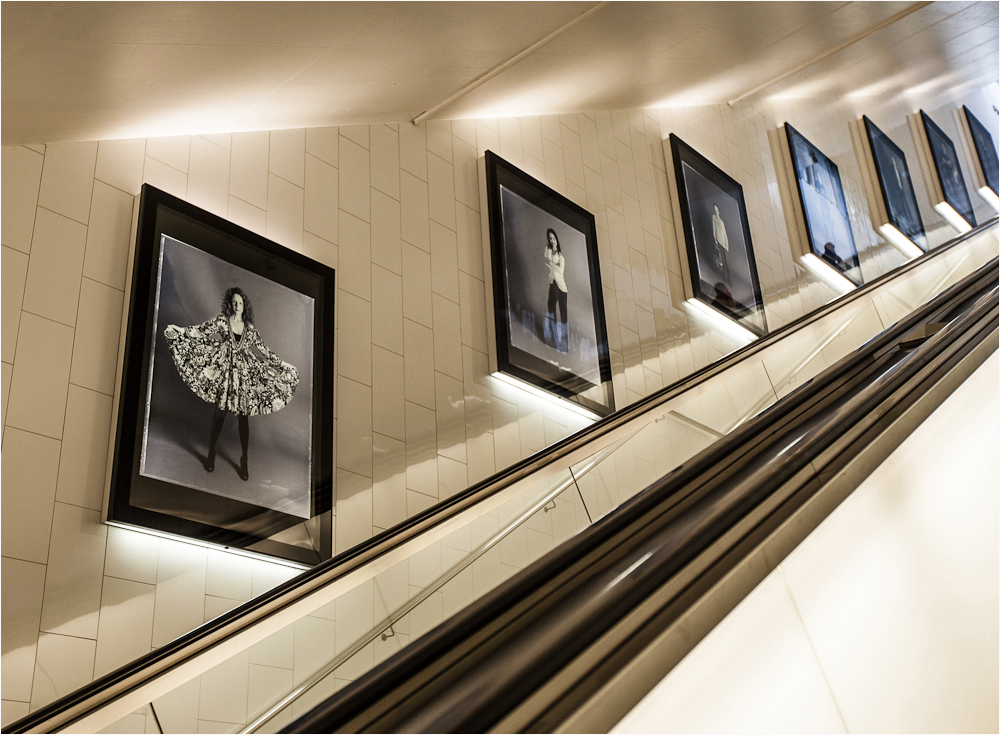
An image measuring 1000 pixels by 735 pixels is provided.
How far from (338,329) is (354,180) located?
103 centimetres

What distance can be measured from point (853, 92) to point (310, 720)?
42.4 ft

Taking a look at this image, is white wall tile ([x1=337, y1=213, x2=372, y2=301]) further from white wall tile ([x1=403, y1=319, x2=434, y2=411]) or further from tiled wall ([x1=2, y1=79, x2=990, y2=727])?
white wall tile ([x1=403, y1=319, x2=434, y2=411])

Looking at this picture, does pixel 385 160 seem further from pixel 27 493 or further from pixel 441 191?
pixel 27 493

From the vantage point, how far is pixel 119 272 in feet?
12.5

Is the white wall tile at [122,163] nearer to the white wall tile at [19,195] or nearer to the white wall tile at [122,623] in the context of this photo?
the white wall tile at [19,195]

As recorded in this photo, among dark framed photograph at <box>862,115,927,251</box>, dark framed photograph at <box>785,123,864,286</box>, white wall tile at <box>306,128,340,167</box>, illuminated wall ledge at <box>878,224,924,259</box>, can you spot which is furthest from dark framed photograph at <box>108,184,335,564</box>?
dark framed photograph at <box>862,115,927,251</box>

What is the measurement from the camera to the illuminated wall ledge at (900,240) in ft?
38.2

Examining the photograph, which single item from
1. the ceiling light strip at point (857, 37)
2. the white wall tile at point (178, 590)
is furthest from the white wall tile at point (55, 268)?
the ceiling light strip at point (857, 37)

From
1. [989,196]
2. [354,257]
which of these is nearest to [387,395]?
[354,257]

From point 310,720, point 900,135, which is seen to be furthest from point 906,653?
point 900,135

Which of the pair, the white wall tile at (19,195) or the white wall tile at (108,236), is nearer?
the white wall tile at (19,195)

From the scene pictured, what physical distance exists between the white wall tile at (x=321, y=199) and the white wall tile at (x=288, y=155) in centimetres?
5

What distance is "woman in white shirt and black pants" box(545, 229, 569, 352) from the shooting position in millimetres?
5992

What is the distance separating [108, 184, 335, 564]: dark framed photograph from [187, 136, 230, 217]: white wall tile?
14 cm
